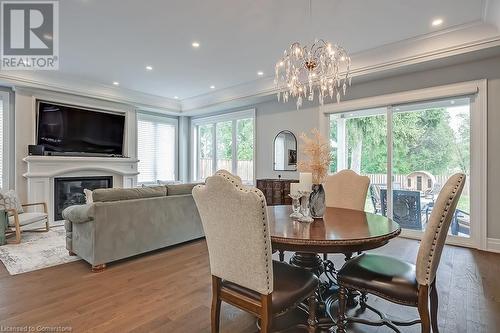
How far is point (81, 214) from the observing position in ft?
10.2

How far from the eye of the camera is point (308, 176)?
209cm

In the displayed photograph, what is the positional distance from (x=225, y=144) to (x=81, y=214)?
14.7 feet

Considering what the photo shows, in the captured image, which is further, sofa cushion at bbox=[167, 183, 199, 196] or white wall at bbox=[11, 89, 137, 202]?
white wall at bbox=[11, 89, 137, 202]

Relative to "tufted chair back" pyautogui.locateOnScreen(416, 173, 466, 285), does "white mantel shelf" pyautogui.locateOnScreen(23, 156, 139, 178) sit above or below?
above

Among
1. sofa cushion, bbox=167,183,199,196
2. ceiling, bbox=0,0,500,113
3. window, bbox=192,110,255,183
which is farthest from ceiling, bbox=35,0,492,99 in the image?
sofa cushion, bbox=167,183,199,196

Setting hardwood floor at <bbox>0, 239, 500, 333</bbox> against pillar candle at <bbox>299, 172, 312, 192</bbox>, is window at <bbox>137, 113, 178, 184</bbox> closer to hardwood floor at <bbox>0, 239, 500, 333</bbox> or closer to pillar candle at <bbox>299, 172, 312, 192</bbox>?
hardwood floor at <bbox>0, 239, 500, 333</bbox>

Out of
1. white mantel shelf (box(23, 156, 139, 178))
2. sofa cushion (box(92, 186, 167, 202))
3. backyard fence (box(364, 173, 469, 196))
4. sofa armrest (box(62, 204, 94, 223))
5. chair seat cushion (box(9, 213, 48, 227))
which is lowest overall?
chair seat cushion (box(9, 213, 48, 227))

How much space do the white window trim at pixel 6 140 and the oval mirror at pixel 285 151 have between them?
5216 millimetres

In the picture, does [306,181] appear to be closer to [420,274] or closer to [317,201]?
[317,201]

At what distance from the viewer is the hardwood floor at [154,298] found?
2.04m

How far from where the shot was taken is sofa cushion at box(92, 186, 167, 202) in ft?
10.2

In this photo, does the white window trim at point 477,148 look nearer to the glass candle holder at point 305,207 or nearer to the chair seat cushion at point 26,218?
the glass candle holder at point 305,207

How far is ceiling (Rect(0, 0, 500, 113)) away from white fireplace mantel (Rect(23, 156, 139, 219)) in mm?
1633

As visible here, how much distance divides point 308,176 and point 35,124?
18.4ft
